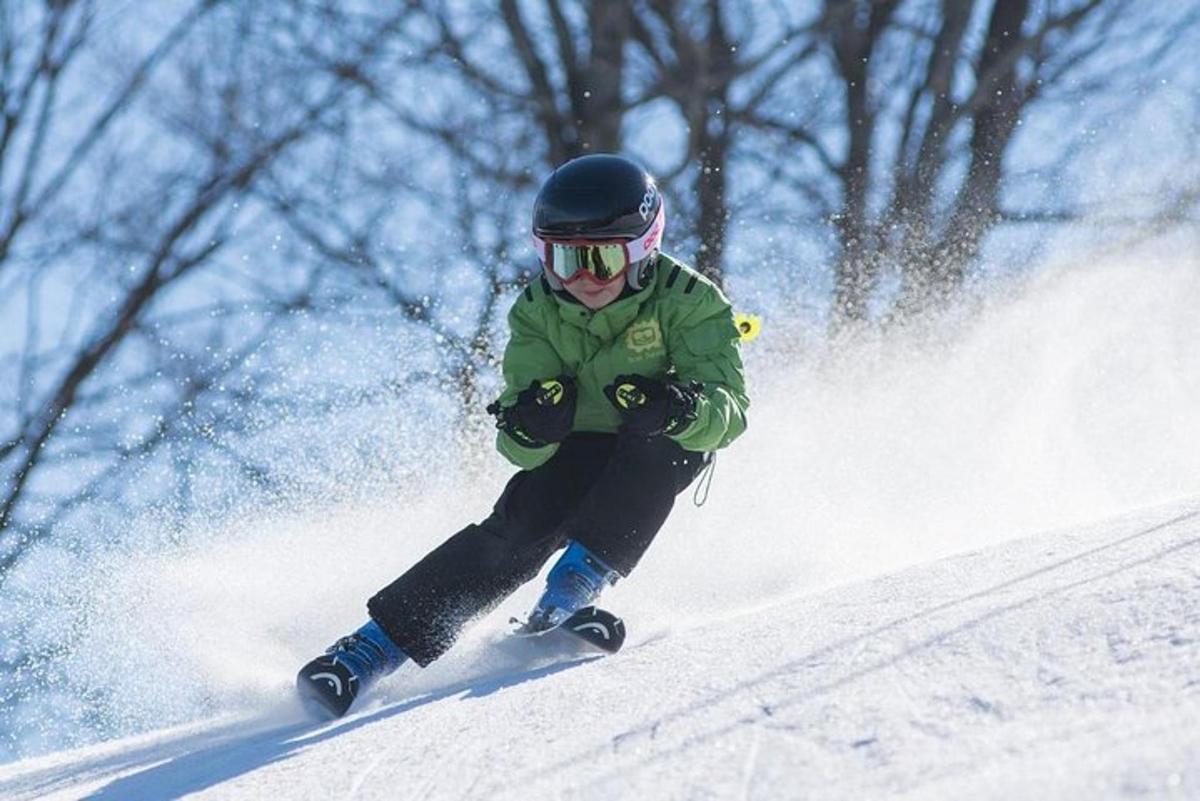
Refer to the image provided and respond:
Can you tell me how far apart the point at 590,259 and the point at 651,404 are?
468 millimetres

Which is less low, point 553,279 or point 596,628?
point 553,279

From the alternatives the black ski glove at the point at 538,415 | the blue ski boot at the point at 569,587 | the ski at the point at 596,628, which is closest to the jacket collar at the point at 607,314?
the black ski glove at the point at 538,415

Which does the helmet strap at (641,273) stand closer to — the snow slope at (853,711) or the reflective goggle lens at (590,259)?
the reflective goggle lens at (590,259)

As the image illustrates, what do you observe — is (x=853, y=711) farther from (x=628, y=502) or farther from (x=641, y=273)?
(x=641, y=273)

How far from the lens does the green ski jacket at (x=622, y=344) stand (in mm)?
3928

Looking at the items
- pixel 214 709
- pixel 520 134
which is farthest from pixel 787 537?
pixel 520 134

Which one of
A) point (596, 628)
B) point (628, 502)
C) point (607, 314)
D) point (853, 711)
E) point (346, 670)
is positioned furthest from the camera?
point (607, 314)

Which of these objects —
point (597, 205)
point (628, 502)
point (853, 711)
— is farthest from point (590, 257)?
point (853, 711)

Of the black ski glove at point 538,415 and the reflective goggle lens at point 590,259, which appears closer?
the black ski glove at point 538,415

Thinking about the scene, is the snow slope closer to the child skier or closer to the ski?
the ski

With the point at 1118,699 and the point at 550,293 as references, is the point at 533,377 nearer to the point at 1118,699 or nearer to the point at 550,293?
the point at 550,293

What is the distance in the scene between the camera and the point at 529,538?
3816mm

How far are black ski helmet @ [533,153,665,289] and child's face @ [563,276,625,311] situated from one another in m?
0.05

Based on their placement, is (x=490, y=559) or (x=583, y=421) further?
(x=583, y=421)
